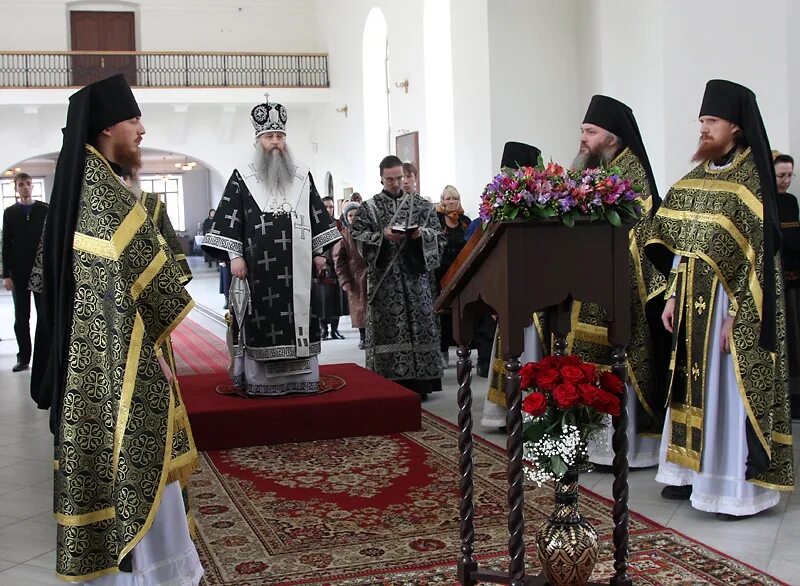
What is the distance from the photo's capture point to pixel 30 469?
585 cm

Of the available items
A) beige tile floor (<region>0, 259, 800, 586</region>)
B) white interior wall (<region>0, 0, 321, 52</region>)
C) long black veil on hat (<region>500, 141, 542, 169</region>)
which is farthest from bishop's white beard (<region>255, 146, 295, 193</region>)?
white interior wall (<region>0, 0, 321, 52</region>)

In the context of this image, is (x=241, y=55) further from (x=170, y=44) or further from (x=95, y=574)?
(x=95, y=574)

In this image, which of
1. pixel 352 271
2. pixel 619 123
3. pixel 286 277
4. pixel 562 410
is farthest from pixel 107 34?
pixel 562 410

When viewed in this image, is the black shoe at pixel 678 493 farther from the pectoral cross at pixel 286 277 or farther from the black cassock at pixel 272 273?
the pectoral cross at pixel 286 277

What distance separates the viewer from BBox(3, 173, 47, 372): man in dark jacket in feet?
31.2

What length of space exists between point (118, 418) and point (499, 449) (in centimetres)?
293

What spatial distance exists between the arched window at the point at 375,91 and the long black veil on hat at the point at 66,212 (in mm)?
15342

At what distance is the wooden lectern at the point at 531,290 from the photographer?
3074 mm

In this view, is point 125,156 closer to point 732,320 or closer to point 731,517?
point 732,320

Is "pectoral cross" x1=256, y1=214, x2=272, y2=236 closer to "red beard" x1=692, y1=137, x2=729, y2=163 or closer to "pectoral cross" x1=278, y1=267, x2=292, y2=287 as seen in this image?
"pectoral cross" x1=278, y1=267, x2=292, y2=287

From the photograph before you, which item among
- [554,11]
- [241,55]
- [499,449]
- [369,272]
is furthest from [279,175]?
[241,55]

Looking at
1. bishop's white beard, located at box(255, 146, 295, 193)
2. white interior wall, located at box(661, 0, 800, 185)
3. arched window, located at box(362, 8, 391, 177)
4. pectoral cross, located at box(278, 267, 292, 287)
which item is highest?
arched window, located at box(362, 8, 391, 177)

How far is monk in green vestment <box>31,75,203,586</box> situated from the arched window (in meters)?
15.5

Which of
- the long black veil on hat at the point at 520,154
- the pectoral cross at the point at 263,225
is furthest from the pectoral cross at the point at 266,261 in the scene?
the long black veil on hat at the point at 520,154
